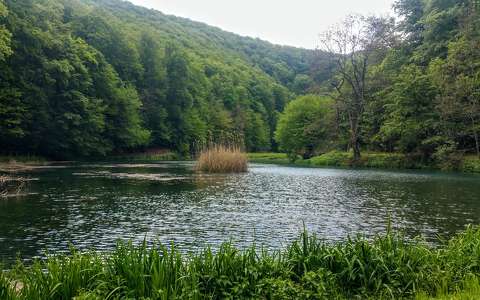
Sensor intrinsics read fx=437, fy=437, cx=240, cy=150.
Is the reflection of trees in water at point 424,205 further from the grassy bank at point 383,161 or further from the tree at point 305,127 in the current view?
the tree at point 305,127

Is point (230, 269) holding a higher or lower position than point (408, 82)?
lower

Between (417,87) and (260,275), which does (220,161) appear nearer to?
(417,87)

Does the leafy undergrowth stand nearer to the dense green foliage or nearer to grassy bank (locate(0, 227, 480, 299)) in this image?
the dense green foliage

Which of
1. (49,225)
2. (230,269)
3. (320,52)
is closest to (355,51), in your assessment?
(320,52)

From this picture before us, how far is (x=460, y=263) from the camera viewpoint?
9.39 m

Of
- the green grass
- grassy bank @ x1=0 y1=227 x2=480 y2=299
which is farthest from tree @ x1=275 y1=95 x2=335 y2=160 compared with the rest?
grassy bank @ x1=0 y1=227 x2=480 y2=299

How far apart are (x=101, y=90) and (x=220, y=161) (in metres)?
38.1

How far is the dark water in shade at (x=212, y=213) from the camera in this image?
14.3 metres

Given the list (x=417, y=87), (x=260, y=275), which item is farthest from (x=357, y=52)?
(x=260, y=275)

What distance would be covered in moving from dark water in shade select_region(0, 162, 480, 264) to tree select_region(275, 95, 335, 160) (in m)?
46.1

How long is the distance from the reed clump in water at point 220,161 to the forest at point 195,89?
20.7ft

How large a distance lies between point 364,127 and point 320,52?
13809mm

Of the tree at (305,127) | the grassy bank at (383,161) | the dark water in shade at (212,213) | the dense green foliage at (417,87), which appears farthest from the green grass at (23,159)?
the dense green foliage at (417,87)

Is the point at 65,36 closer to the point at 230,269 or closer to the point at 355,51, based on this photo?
the point at 355,51
